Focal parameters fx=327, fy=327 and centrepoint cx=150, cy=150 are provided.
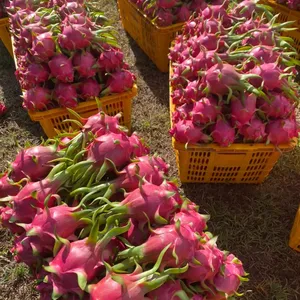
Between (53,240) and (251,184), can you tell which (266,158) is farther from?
(53,240)

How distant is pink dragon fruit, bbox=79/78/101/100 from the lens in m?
2.04

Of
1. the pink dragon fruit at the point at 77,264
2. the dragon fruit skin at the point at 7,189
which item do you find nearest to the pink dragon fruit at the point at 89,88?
the dragon fruit skin at the point at 7,189

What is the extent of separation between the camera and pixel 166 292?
1.10 meters

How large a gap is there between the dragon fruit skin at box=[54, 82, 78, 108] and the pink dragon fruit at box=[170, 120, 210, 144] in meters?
0.69

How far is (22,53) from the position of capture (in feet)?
7.41

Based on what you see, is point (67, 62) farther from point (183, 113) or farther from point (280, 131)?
point (280, 131)

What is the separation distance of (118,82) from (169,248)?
4.15ft

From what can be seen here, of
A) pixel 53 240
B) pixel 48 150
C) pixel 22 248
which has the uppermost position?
pixel 48 150

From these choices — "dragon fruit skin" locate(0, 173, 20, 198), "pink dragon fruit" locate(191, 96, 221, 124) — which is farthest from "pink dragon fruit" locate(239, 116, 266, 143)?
"dragon fruit skin" locate(0, 173, 20, 198)

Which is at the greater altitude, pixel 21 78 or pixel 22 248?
pixel 21 78

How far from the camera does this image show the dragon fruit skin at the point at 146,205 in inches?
48.3

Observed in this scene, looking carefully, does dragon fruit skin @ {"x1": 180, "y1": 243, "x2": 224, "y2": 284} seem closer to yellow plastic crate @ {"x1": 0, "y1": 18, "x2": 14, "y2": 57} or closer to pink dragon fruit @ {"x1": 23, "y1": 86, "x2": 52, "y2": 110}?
pink dragon fruit @ {"x1": 23, "y1": 86, "x2": 52, "y2": 110}

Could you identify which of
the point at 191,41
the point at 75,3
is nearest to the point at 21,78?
the point at 75,3

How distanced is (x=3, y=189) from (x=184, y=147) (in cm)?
93
